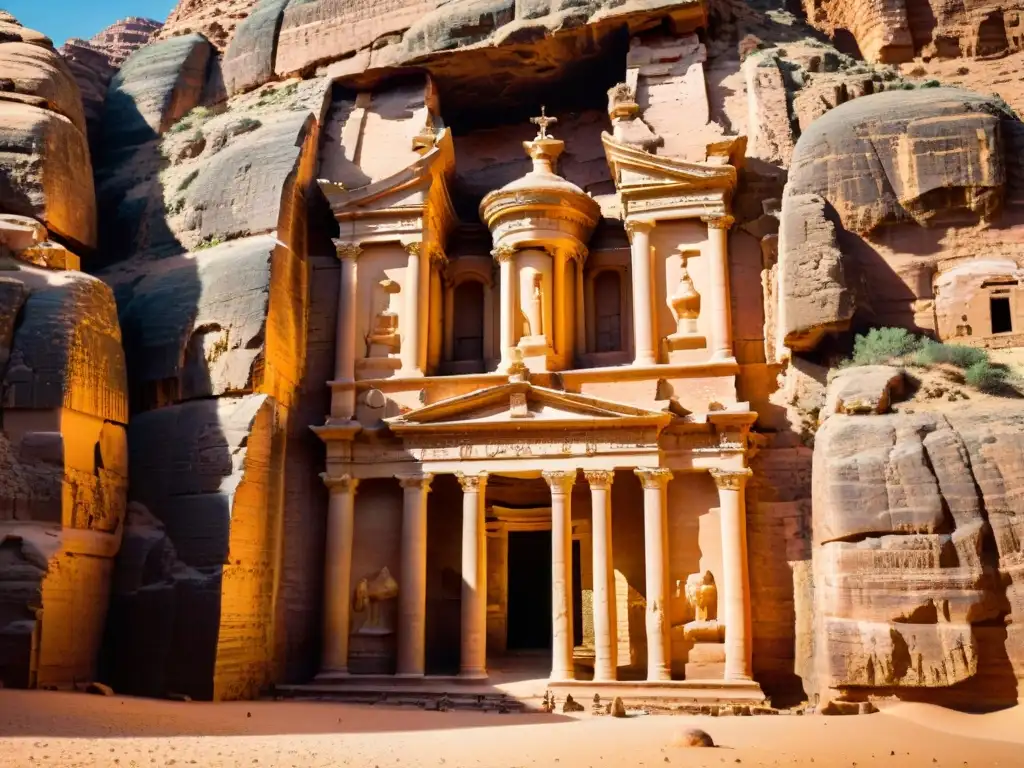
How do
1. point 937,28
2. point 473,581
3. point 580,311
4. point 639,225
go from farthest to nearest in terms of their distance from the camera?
1. point 937,28
2. point 580,311
3. point 639,225
4. point 473,581

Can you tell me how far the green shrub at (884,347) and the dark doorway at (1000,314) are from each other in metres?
1.49

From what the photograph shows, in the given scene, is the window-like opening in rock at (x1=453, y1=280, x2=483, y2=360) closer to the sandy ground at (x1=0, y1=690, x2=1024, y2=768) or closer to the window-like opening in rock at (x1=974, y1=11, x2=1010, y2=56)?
the sandy ground at (x1=0, y1=690, x2=1024, y2=768)

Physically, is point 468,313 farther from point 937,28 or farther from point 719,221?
point 937,28

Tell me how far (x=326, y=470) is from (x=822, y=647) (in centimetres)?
1012

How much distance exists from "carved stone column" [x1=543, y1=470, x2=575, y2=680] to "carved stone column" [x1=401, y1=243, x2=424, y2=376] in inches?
151

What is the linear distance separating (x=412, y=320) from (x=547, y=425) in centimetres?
392

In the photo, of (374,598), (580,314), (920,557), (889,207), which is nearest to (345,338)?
(580,314)

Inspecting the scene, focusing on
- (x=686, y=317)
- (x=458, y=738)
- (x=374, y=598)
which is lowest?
(x=458, y=738)

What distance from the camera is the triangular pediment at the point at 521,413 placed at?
19.0m

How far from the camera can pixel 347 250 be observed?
21.8m

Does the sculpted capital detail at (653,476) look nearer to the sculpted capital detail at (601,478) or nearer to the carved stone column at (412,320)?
the sculpted capital detail at (601,478)

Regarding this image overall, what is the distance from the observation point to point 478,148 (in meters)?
25.7

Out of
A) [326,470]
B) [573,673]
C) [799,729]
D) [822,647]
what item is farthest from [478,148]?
[799,729]

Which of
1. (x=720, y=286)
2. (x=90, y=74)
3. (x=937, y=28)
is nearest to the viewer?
(x=720, y=286)
